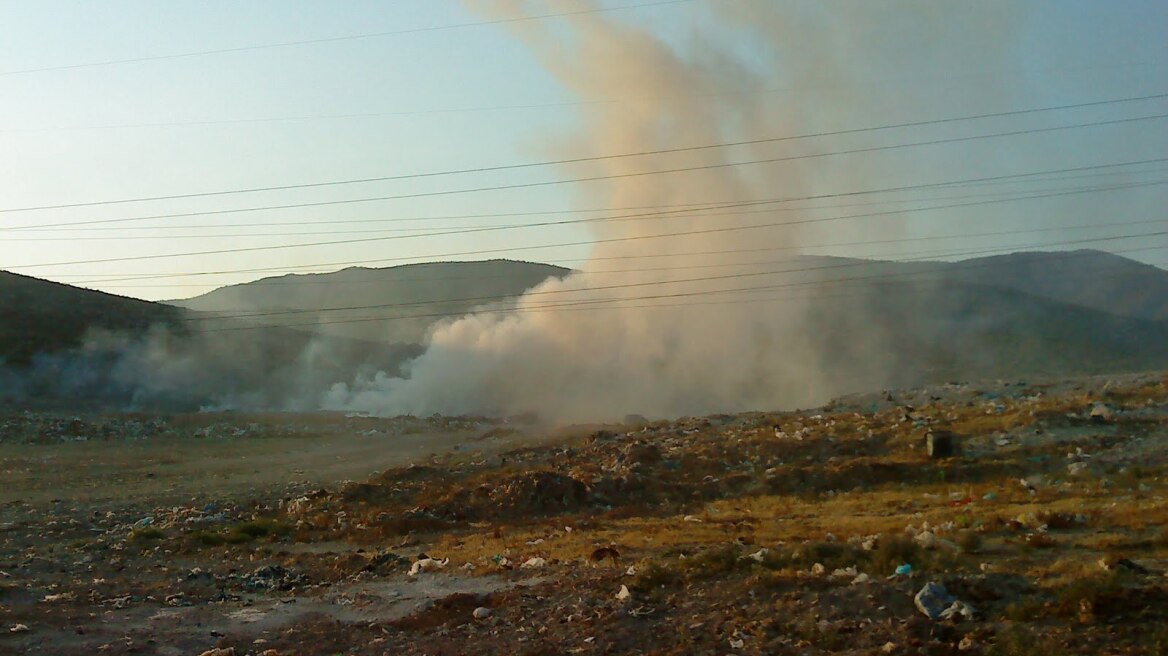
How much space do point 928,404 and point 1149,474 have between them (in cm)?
1218

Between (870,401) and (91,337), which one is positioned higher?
(91,337)

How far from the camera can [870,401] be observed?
33406mm

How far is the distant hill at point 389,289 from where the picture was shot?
130 m

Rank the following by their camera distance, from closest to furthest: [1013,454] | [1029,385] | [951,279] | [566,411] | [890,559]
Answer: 1. [890,559]
2. [1013,454]
3. [1029,385]
4. [566,411]
5. [951,279]

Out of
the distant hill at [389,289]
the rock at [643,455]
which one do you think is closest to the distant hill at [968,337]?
the rock at [643,455]

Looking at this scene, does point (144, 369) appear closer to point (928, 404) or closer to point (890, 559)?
point (928, 404)

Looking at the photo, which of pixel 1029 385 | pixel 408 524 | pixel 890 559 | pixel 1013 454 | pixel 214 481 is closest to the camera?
pixel 890 559

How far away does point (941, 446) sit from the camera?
20688mm

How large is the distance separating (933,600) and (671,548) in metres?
4.99

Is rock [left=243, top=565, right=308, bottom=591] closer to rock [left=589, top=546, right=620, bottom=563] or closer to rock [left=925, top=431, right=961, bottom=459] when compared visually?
rock [left=589, top=546, right=620, bottom=563]

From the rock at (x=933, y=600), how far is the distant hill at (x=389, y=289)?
357ft

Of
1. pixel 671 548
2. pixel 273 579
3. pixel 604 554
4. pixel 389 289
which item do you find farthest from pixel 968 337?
pixel 389 289

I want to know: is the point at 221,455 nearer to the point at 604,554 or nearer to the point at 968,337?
the point at 604,554

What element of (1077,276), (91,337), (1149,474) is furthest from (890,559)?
(1077,276)
